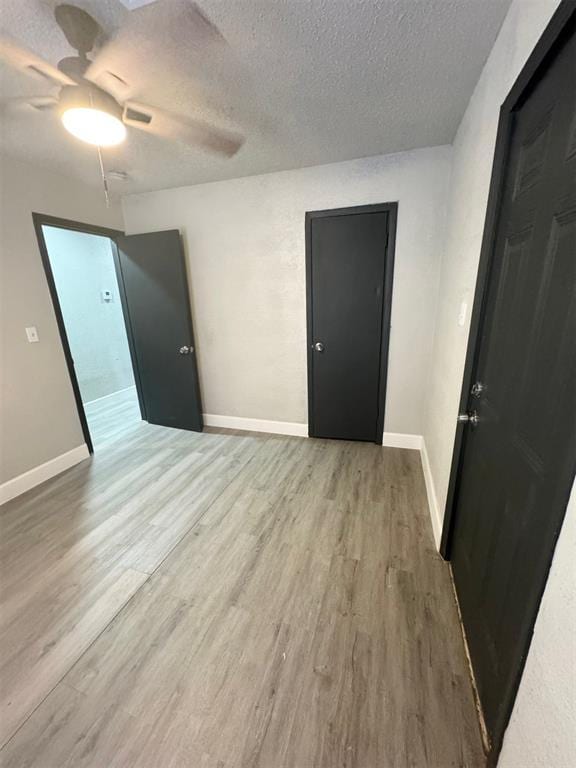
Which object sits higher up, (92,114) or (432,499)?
(92,114)

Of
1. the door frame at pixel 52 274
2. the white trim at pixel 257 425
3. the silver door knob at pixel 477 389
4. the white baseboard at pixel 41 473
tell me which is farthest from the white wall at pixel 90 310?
the silver door knob at pixel 477 389

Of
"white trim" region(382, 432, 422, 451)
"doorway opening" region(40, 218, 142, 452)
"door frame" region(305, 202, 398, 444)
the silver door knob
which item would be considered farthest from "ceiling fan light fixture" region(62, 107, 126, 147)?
"white trim" region(382, 432, 422, 451)

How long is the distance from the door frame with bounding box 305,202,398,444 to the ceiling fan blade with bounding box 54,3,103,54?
169 centimetres

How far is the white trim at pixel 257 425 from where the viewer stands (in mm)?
3160

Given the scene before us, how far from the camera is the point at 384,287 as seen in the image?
2.52m

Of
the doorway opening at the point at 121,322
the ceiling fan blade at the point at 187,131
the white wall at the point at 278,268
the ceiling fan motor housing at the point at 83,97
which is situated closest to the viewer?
the ceiling fan motor housing at the point at 83,97

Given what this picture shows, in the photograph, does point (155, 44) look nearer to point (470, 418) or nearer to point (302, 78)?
point (302, 78)

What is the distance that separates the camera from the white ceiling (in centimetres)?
109

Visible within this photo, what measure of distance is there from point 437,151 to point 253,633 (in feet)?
10.5

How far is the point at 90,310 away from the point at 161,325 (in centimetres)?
171

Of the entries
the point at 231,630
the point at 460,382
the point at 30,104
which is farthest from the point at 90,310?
the point at 460,382

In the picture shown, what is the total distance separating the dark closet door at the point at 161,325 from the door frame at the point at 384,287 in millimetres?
1245

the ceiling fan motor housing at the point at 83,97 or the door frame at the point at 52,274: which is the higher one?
the ceiling fan motor housing at the point at 83,97

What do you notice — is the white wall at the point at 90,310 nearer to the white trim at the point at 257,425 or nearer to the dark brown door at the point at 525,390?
the white trim at the point at 257,425
